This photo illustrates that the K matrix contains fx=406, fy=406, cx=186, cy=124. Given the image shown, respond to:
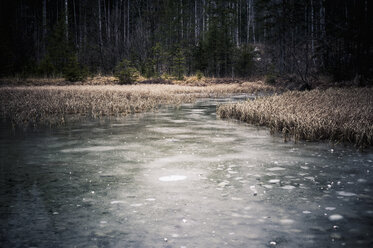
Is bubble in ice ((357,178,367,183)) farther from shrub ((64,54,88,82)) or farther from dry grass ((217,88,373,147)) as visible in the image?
shrub ((64,54,88,82))

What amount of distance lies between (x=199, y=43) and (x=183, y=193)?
37951 mm

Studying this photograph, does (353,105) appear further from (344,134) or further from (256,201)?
(256,201)

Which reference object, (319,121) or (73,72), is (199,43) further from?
(319,121)

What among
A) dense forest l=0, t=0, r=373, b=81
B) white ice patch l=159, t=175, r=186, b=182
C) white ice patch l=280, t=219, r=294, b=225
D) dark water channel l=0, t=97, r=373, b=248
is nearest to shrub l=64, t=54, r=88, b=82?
dense forest l=0, t=0, r=373, b=81

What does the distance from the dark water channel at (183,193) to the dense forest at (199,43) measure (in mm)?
18010

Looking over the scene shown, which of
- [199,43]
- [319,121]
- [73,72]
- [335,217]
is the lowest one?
[335,217]

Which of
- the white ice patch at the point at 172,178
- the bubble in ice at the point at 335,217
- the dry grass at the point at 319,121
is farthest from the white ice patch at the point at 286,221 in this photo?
the dry grass at the point at 319,121

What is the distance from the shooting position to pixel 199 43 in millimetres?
42156

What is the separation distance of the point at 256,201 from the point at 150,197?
1.34m

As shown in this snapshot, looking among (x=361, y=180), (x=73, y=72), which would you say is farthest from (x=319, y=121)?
(x=73, y=72)

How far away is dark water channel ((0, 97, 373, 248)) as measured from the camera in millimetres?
3951

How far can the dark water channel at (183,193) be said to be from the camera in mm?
3951

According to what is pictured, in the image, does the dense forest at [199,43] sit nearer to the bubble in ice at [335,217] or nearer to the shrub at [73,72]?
the shrub at [73,72]

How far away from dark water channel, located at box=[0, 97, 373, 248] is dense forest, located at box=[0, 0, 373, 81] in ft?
59.1
